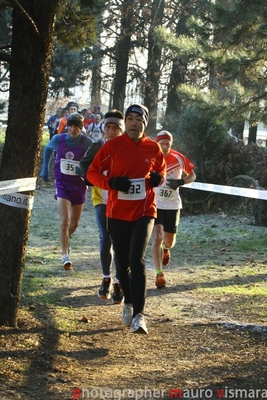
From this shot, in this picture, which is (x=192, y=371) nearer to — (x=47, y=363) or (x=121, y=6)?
(x=47, y=363)

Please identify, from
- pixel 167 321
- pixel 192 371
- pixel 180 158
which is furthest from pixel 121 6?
pixel 192 371

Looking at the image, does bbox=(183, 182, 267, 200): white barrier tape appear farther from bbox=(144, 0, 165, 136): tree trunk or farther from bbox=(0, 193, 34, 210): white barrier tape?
bbox=(144, 0, 165, 136): tree trunk

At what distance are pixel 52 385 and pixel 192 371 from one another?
1140 millimetres

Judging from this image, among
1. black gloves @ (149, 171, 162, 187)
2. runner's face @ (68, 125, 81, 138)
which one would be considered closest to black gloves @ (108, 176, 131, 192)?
black gloves @ (149, 171, 162, 187)

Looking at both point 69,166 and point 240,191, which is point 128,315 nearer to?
point 69,166

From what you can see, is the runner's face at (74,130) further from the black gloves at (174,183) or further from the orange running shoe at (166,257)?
the orange running shoe at (166,257)

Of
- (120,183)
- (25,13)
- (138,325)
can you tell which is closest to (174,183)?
(120,183)

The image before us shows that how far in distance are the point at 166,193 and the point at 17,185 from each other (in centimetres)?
356

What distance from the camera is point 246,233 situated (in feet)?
48.6

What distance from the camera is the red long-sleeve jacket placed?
647 cm

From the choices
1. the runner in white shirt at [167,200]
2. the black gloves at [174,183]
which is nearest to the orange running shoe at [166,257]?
the runner in white shirt at [167,200]

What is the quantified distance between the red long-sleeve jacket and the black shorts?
2900 millimetres

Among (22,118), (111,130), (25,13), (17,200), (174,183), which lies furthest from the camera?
(174,183)

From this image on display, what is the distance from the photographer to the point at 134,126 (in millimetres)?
6559
